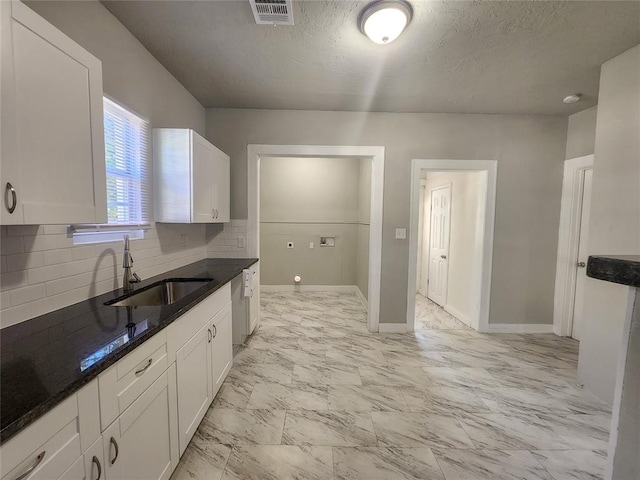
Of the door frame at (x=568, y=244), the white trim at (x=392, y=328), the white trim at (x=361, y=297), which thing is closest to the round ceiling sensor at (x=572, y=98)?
the door frame at (x=568, y=244)

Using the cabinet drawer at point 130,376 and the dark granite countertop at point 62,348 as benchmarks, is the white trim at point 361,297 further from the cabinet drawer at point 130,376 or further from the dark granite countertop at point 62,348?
the cabinet drawer at point 130,376

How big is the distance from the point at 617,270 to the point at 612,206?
184 cm

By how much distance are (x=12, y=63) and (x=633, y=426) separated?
2.48 meters

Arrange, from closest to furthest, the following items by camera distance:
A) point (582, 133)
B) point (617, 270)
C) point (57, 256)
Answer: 1. point (617, 270)
2. point (57, 256)
3. point (582, 133)

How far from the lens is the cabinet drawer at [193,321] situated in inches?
53.8

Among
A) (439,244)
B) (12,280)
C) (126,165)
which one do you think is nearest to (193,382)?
(12,280)

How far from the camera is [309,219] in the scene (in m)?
5.32

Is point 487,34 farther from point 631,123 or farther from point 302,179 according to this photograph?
point 302,179

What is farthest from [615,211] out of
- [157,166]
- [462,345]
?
[157,166]

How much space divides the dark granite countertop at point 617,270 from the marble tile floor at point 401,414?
1.37 metres

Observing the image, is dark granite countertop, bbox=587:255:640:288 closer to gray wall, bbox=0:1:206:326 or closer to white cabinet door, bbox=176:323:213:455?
white cabinet door, bbox=176:323:213:455

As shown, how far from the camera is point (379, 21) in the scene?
1.66 m

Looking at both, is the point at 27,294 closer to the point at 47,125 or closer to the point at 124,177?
the point at 47,125

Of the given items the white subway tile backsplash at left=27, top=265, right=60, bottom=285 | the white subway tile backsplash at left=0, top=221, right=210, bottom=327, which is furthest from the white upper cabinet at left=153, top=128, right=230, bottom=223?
the white subway tile backsplash at left=27, top=265, right=60, bottom=285
